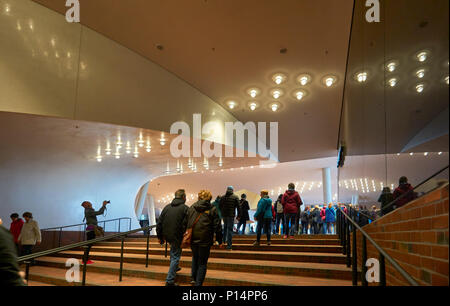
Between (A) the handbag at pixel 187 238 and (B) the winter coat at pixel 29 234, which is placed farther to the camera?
(B) the winter coat at pixel 29 234

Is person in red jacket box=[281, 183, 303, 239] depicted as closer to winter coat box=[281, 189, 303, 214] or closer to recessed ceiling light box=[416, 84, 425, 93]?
winter coat box=[281, 189, 303, 214]

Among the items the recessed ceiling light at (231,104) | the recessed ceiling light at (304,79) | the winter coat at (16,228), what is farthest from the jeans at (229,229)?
the winter coat at (16,228)

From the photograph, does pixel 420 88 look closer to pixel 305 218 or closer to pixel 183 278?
pixel 183 278

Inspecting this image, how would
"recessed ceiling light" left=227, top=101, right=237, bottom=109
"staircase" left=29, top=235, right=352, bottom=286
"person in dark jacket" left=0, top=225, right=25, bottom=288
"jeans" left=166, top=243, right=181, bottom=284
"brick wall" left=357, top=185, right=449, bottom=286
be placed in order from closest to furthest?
"brick wall" left=357, top=185, right=449, bottom=286
"person in dark jacket" left=0, top=225, right=25, bottom=288
"staircase" left=29, top=235, right=352, bottom=286
"jeans" left=166, top=243, right=181, bottom=284
"recessed ceiling light" left=227, top=101, right=237, bottom=109

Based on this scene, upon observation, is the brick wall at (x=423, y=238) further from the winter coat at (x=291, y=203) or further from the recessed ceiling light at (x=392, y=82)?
the winter coat at (x=291, y=203)

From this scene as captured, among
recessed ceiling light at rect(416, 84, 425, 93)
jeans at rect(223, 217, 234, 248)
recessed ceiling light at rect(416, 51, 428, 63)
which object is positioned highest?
recessed ceiling light at rect(416, 51, 428, 63)

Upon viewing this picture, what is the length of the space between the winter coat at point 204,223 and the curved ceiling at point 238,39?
5.29m

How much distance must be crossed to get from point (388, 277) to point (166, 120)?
898 cm

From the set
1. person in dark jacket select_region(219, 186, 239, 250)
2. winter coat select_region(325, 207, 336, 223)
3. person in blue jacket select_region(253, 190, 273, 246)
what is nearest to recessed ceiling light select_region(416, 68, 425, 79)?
person in blue jacket select_region(253, 190, 273, 246)

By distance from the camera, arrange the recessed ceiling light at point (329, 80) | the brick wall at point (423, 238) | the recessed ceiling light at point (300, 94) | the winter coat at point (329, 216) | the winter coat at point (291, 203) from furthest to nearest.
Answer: the winter coat at point (329, 216) → the recessed ceiling light at point (300, 94) → the recessed ceiling light at point (329, 80) → the winter coat at point (291, 203) → the brick wall at point (423, 238)

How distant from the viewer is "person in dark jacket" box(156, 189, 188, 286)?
6.06 m

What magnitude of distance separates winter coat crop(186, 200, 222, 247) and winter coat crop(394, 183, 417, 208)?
310 cm

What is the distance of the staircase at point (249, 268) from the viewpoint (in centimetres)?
593
